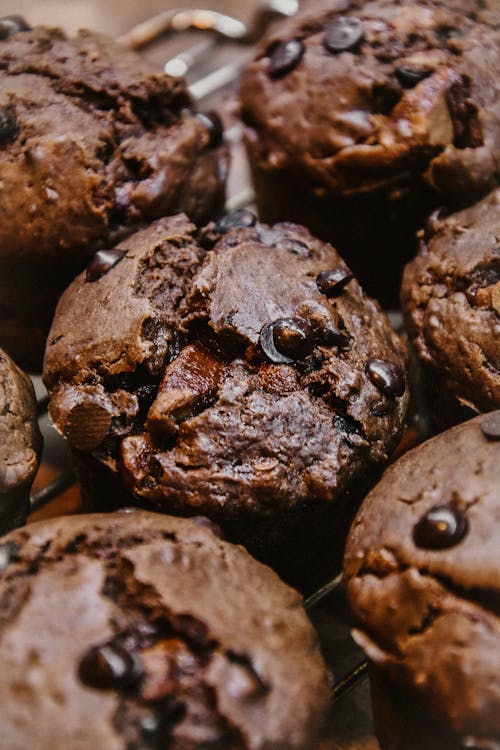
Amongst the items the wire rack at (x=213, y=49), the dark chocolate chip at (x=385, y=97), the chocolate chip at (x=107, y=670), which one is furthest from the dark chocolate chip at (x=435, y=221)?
the chocolate chip at (x=107, y=670)

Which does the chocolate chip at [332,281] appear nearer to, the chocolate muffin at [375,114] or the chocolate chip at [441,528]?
the chocolate muffin at [375,114]

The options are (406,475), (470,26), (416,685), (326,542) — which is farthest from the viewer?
(470,26)

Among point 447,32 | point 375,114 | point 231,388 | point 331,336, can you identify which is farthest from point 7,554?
point 447,32

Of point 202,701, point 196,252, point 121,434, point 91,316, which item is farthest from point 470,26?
point 202,701

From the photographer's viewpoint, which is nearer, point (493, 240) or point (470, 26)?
point (493, 240)

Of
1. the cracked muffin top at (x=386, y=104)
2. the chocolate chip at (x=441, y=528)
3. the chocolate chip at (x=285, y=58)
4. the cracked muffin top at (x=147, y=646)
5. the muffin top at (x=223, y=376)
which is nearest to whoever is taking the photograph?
the cracked muffin top at (x=147, y=646)

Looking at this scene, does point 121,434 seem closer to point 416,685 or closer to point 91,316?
point 91,316

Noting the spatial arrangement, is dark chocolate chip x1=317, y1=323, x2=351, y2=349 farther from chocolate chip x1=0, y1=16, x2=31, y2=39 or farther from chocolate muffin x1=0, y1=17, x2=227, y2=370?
chocolate chip x1=0, y1=16, x2=31, y2=39
